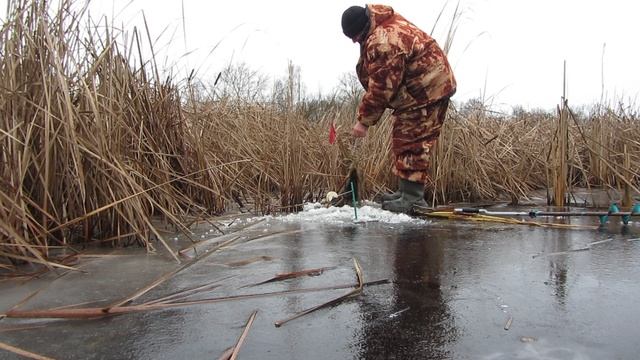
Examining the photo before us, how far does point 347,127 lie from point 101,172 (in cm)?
347

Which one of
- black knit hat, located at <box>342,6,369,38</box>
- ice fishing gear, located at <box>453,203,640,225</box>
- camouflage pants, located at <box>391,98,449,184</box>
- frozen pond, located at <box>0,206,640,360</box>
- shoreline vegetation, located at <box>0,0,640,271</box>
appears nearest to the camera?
frozen pond, located at <box>0,206,640,360</box>

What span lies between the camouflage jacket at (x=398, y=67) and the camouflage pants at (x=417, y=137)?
75 mm

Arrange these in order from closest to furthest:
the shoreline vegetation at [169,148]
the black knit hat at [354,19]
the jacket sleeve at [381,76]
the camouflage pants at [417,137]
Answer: the shoreline vegetation at [169,148] → the jacket sleeve at [381,76] → the black knit hat at [354,19] → the camouflage pants at [417,137]

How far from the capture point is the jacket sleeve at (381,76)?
3.88m

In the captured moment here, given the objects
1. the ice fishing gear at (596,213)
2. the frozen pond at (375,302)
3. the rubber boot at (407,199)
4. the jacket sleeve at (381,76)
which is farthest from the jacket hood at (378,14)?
the frozen pond at (375,302)

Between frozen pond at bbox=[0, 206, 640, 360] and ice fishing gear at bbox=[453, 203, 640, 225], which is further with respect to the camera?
ice fishing gear at bbox=[453, 203, 640, 225]

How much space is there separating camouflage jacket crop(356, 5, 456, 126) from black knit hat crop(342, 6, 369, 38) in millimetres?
64

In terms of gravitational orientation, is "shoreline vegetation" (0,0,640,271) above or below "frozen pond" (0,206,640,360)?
above

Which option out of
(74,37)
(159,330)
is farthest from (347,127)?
(159,330)

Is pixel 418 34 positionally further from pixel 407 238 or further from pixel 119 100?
pixel 119 100

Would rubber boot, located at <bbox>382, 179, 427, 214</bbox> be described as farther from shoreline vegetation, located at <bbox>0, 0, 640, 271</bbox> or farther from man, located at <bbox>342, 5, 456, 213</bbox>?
shoreline vegetation, located at <bbox>0, 0, 640, 271</bbox>

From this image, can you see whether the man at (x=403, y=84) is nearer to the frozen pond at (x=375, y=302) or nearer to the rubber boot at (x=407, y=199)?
the rubber boot at (x=407, y=199)

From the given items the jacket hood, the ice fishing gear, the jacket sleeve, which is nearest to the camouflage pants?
the jacket sleeve

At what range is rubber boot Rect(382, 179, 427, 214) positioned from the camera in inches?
163
